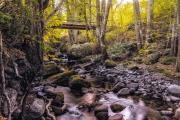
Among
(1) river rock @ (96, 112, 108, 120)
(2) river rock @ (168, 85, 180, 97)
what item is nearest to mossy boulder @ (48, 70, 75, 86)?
(1) river rock @ (96, 112, 108, 120)

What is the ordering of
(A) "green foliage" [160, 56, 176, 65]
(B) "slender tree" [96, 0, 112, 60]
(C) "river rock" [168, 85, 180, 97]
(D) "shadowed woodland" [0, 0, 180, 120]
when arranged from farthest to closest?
(B) "slender tree" [96, 0, 112, 60], (A) "green foliage" [160, 56, 176, 65], (C) "river rock" [168, 85, 180, 97], (D) "shadowed woodland" [0, 0, 180, 120]

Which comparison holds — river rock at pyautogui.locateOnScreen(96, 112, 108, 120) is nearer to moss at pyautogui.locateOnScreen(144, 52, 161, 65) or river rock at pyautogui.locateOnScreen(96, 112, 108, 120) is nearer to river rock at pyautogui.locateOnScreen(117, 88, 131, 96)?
river rock at pyautogui.locateOnScreen(117, 88, 131, 96)

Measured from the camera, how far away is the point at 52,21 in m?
8.45

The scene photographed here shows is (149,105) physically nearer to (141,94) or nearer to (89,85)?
(141,94)

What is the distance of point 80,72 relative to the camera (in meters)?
14.4

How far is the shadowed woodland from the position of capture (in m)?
6.26

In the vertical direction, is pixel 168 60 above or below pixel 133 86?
above

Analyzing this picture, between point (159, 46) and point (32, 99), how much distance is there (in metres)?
11.7

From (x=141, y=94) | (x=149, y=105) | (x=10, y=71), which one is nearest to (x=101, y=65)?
(x=141, y=94)

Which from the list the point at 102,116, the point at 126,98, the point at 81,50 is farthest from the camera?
the point at 81,50

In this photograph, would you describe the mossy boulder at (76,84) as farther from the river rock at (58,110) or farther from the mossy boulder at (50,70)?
the river rock at (58,110)

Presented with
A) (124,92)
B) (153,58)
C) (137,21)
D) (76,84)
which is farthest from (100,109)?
(137,21)

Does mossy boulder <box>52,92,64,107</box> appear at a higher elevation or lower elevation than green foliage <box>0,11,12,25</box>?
lower

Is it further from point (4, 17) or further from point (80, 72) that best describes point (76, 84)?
point (4, 17)
